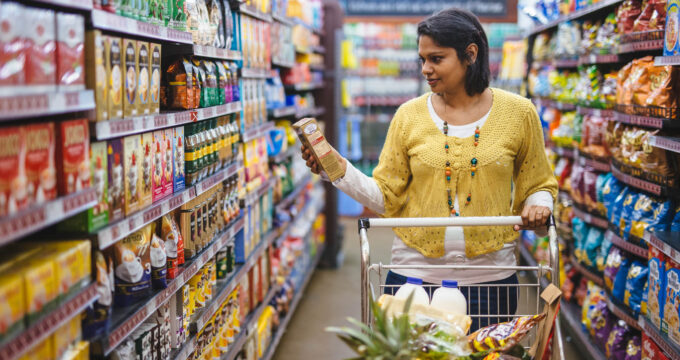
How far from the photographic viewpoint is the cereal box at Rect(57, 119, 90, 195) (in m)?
1.66

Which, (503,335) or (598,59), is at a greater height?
(598,59)

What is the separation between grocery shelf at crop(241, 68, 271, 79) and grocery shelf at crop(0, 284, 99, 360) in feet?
6.44

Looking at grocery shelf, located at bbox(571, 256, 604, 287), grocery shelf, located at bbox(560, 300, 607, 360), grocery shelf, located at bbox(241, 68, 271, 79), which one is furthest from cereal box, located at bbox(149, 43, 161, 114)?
grocery shelf, located at bbox(571, 256, 604, 287)

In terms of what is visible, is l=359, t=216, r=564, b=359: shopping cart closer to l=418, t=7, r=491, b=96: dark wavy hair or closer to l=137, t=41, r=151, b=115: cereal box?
l=418, t=7, r=491, b=96: dark wavy hair

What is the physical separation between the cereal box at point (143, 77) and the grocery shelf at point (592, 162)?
113 inches

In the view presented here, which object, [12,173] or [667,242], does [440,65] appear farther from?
[12,173]

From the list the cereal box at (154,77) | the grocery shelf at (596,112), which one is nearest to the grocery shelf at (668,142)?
the grocery shelf at (596,112)

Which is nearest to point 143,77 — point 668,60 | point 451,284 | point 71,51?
point 71,51

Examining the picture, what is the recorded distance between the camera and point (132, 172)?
214 centimetres

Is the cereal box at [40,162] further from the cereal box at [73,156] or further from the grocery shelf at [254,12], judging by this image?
the grocery shelf at [254,12]

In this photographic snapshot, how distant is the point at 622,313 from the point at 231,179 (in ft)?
6.69

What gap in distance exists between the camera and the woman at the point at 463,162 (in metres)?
2.39

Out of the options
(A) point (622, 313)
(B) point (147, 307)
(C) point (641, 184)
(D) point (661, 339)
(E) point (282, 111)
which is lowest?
(A) point (622, 313)

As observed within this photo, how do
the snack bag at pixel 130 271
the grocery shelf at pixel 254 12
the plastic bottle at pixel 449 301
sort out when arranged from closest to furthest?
the plastic bottle at pixel 449 301
the snack bag at pixel 130 271
the grocery shelf at pixel 254 12
